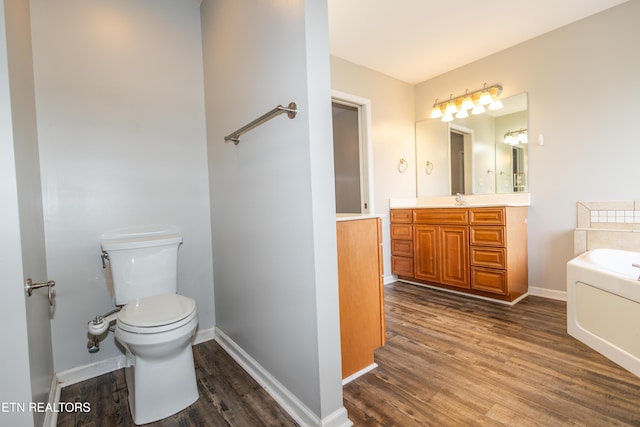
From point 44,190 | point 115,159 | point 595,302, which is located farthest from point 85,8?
point 595,302

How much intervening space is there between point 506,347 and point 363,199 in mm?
1911

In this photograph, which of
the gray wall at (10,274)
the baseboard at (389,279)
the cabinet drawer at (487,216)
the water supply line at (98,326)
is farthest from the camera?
the baseboard at (389,279)

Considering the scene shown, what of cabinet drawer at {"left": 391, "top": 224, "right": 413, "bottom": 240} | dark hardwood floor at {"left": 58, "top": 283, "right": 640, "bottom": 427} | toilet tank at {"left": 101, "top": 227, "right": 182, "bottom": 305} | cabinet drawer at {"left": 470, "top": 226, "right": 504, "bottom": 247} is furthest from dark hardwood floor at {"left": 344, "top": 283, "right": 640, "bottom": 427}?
toilet tank at {"left": 101, "top": 227, "right": 182, "bottom": 305}

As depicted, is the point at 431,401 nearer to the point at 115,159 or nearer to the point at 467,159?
the point at 115,159

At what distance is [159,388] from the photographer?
1.41 m

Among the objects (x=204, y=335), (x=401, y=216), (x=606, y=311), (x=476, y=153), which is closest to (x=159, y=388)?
(x=204, y=335)

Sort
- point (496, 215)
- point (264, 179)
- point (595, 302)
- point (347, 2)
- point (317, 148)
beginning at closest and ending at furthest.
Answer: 1. point (595, 302)
2. point (317, 148)
3. point (264, 179)
4. point (347, 2)
5. point (496, 215)

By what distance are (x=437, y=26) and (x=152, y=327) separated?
3.03 m

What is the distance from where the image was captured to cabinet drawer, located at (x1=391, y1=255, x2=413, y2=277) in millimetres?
3360

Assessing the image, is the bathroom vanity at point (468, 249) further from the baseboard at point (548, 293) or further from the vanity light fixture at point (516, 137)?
the vanity light fixture at point (516, 137)

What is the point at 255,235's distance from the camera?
5.42 ft

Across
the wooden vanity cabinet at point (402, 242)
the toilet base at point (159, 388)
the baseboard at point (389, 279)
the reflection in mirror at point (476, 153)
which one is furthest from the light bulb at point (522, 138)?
the toilet base at point (159, 388)

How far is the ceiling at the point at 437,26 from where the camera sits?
7.39 feet

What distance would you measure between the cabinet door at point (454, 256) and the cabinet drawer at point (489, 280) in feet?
0.24
